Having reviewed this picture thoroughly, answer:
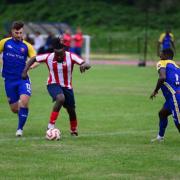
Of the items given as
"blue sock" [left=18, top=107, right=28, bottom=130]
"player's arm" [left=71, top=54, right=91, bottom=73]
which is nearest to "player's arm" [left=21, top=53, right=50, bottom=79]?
"player's arm" [left=71, top=54, right=91, bottom=73]

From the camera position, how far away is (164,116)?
521 inches

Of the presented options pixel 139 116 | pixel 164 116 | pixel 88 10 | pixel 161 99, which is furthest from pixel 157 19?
pixel 164 116

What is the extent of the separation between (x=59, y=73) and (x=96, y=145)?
5.71ft

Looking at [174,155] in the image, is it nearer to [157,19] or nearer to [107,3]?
[157,19]

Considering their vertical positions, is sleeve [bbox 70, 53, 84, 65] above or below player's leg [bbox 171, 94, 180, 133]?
above

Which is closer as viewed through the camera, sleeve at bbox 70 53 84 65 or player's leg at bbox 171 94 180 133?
player's leg at bbox 171 94 180 133

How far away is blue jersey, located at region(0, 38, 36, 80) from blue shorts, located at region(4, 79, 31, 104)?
0.32 feet

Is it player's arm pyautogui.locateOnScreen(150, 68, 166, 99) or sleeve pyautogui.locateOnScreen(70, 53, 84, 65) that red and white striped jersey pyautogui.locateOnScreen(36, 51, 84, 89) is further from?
player's arm pyautogui.locateOnScreen(150, 68, 166, 99)

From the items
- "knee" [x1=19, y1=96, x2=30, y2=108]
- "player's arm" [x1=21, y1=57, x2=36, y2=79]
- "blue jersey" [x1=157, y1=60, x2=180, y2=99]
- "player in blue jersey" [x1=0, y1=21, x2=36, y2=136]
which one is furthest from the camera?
"player in blue jersey" [x1=0, y1=21, x2=36, y2=136]

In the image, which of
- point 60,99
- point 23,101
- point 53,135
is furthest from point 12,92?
point 53,135

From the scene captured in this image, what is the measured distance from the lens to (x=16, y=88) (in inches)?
561

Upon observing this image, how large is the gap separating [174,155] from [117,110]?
7.09 m

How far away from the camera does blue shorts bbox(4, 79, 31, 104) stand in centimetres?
1405

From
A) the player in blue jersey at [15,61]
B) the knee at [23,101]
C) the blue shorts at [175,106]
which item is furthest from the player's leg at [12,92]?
the blue shorts at [175,106]
